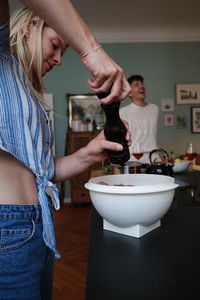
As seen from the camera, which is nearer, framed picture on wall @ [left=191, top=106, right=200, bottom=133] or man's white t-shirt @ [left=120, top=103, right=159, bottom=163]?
man's white t-shirt @ [left=120, top=103, right=159, bottom=163]

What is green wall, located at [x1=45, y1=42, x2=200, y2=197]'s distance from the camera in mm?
4660

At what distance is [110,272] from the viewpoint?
0.65m

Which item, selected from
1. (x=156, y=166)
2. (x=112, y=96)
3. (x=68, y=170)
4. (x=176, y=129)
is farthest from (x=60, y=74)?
(x=112, y=96)

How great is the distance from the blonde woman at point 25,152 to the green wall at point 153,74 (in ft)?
12.7

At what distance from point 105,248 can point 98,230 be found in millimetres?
154

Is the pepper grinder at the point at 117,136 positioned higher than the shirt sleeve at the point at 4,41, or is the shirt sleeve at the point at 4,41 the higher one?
the shirt sleeve at the point at 4,41

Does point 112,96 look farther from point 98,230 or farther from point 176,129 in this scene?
point 176,129

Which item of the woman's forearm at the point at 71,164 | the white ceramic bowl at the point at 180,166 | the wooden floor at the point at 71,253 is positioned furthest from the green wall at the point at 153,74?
the woman's forearm at the point at 71,164

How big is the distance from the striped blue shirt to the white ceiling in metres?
3.30

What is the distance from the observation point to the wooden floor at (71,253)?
1.94m

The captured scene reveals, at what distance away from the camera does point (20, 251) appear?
0.66 meters

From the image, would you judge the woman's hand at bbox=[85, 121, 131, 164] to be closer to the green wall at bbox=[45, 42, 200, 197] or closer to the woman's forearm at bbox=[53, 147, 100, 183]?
the woman's forearm at bbox=[53, 147, 100, 183]

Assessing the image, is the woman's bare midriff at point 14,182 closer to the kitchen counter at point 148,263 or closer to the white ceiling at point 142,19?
the kitchen counter at point 148,263

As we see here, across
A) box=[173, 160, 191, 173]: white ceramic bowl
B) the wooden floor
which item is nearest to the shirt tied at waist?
the wooden floor
